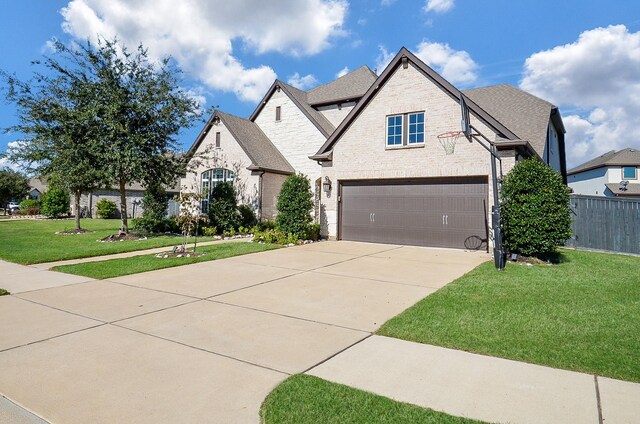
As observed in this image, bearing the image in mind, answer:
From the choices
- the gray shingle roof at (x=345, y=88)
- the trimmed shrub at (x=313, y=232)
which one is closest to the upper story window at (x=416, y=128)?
the trimmed shrub at (x=313, y=232)

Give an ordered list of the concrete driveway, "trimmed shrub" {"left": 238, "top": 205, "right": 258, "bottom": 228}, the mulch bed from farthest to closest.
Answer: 1. "trimmed shrub" {"left": 238, "top": 205, "right": 258, "bottom": 228}
2. the mulch bed
3. the concrete driveway

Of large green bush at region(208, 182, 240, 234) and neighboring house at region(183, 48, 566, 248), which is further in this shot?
large green bush at region(208, 182, 240, 234)

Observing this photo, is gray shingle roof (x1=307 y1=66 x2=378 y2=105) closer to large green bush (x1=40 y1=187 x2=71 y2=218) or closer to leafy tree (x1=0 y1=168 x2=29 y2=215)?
large green bush (x1=40 y1=187 x2=71 y2=218)

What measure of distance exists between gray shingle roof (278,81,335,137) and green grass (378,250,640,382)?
13903mm

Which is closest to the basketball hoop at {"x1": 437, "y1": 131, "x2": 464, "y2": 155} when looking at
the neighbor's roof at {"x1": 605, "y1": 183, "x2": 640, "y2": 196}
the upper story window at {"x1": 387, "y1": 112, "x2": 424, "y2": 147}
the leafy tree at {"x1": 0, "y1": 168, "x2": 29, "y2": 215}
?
the upper story window at {"x1": 387, "y1": 112, "x2": 424, "y2": 147}

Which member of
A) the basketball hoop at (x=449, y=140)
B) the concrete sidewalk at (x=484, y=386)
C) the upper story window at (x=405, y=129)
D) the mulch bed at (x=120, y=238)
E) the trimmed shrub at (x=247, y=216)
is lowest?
the concrete sidewalk at (x=484, y=386)

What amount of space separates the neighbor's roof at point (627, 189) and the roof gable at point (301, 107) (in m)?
28.5

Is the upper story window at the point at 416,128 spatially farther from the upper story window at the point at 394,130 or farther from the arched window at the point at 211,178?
the arched window at the point at 211,178

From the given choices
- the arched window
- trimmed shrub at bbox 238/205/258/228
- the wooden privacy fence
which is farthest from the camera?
the arched window

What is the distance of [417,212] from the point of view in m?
14.5

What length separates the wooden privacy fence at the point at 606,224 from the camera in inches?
494

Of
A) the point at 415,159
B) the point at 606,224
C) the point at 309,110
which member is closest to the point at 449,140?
the point at 415,159

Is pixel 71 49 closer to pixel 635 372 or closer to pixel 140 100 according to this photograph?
pixel 140 100

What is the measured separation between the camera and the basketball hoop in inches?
534
